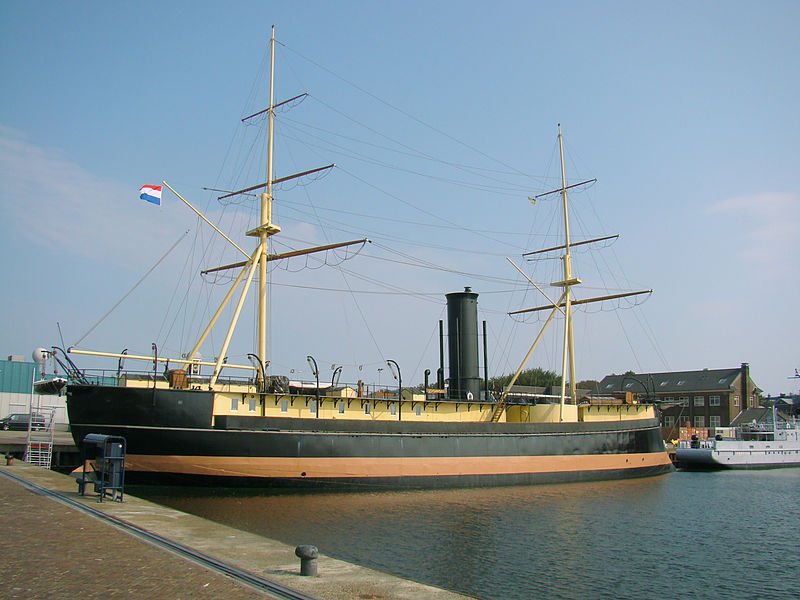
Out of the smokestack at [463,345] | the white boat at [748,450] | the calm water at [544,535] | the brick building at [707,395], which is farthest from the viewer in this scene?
the brick building at [707,395]

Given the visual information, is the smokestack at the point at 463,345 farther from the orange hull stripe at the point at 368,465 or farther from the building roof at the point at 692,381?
the building roof at the point at 692,381

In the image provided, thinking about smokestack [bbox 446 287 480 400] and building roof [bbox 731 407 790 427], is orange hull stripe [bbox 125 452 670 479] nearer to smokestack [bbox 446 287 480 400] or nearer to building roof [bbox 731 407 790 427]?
smokestack [bbox 446 287 480 400]

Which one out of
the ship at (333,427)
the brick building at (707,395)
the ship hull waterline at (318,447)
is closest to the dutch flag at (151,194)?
the ship at (333,427)

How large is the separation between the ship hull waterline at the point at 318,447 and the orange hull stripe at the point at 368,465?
0.13 ft

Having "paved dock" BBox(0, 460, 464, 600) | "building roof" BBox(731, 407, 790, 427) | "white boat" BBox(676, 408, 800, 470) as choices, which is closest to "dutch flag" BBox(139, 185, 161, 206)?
"paved dock" BBox(0, 460, 464, 600)

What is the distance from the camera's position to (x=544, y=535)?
19391mm

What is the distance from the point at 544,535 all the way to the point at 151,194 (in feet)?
67.3

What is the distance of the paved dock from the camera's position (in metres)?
8.93

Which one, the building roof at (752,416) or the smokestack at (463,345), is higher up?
the smokestack at (463,345)

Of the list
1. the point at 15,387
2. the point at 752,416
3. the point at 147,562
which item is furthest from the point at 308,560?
the point at 752,416

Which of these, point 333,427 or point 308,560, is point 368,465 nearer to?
point 333,427

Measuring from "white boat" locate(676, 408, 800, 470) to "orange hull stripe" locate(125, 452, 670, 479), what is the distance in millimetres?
18214

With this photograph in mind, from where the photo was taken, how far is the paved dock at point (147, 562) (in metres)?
8.93

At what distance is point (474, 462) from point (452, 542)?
44.9 feet
